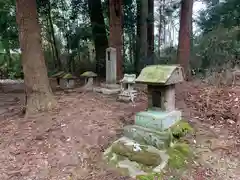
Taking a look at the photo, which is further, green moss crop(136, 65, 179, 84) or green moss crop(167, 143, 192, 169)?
green moss crop(136, 65, 179, 84)

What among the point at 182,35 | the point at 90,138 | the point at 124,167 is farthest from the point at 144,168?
the point at 182,35

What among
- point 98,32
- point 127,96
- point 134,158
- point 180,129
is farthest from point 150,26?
point 134,158

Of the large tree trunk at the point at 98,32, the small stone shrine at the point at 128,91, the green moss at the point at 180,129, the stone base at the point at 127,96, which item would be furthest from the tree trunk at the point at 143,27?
the green moss at the point at 180,129

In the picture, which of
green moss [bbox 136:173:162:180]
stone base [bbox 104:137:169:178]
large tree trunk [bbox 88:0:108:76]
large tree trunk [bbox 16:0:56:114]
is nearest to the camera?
green moss [bbox 136:173:162:180]

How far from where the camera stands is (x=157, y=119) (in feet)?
12.1

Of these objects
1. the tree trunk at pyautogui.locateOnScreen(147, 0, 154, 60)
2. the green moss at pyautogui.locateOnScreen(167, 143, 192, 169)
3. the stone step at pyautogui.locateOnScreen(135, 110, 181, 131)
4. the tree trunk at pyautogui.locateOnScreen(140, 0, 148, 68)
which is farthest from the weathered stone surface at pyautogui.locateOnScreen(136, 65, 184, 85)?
the tree trunk at pyautogui.locateOnScreen(147, 0, 154, 60)

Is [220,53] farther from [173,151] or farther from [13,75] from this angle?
[13,75]

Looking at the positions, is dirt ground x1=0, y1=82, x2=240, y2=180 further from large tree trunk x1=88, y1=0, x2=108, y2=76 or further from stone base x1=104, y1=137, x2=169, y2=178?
large tree trunk x1=88, y1=0, x2=108, y2=76

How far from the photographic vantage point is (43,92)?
4.95 m

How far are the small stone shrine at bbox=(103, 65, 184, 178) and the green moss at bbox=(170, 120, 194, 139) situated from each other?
0.06m

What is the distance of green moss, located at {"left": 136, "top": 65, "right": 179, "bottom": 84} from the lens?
3644 millimetres

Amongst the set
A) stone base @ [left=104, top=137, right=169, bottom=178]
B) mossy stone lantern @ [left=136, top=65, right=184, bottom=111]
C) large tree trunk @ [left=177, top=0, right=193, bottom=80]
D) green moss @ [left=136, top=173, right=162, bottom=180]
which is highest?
large tree trunk @ [left=177, top=0, right=193, bottom=80]

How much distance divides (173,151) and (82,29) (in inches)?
366

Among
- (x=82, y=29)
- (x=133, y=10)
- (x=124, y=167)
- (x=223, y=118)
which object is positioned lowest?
(x=124, y=167)
